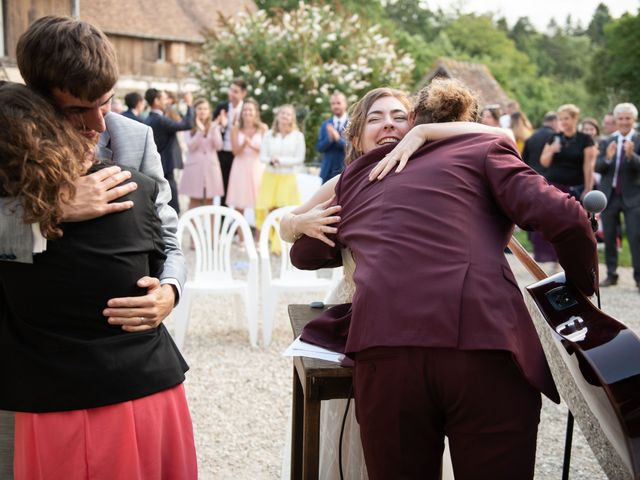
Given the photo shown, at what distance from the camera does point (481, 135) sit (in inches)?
84.9

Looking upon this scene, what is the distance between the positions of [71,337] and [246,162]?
343 inches

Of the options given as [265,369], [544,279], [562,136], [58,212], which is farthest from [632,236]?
[58,212]

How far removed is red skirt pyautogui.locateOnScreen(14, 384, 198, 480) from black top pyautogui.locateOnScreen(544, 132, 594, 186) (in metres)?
7.65

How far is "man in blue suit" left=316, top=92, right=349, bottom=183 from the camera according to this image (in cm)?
970

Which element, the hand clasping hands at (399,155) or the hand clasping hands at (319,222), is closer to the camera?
the hand clasping hands at (399,155)

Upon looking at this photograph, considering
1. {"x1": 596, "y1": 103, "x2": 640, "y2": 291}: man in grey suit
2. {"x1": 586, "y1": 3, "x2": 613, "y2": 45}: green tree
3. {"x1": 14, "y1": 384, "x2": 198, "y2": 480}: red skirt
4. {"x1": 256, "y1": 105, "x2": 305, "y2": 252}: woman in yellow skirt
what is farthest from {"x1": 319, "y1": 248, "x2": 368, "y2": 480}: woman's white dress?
{"x1": 586, "y1": 3, "x2": 613, "y2": 45}: green tree

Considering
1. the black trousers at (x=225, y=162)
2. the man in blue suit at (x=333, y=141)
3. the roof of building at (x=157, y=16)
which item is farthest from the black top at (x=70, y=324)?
the roof of building at (x=157, y=16)

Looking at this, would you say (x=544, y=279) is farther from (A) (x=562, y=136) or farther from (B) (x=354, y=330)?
(A) (x=562, y=136)

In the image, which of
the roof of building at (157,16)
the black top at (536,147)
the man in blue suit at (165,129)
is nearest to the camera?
the black top at (536,147)

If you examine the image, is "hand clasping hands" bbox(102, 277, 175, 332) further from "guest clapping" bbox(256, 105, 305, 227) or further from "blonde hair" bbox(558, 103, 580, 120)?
"guest clapping" bbox(256, 105, 305, 227)

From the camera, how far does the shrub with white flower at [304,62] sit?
13164 millimetres

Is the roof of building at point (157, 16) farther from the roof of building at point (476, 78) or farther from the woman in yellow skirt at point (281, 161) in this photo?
the woman in yellow skirt at point (281, 161)

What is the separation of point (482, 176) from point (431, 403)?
0.64 metres

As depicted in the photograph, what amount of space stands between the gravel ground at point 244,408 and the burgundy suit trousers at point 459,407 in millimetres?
2027
